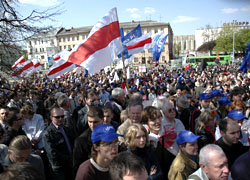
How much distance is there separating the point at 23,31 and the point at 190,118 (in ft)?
24.0

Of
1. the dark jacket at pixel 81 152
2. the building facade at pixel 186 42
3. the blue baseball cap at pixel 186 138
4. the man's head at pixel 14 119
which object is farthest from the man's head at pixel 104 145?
the building facade at pixel 186 42

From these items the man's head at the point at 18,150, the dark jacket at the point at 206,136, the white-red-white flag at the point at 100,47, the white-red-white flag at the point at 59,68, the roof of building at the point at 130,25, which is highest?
the roof of building at the point at 130,25

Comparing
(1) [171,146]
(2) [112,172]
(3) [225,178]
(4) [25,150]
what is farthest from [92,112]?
(3) [225,178]

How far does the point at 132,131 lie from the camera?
117 inches

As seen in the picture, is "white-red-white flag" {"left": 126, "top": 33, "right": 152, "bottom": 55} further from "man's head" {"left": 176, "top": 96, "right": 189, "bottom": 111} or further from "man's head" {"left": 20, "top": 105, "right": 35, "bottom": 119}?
"man's head" {"left": 20, "top": 105, "right": 35, "bottom": 119}

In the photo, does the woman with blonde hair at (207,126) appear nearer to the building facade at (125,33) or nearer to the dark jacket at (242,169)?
the dark jacket at (242,169)

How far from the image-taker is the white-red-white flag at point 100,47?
17.5 ft

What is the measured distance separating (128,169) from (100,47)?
14.0ft

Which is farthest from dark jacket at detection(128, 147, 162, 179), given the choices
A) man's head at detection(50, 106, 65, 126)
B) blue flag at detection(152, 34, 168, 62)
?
blue flag at detection(152, 34, 168, 62)

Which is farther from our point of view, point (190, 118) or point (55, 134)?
point (190, 118)

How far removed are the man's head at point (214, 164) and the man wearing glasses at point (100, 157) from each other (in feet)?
3.44

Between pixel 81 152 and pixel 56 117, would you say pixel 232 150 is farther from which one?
pixel 56 117

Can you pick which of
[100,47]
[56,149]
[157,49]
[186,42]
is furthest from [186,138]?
[186,42]

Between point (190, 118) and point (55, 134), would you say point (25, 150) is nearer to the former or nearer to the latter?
point (55, 134)
